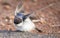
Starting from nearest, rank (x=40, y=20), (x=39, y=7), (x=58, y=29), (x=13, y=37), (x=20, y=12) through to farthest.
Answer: (x=13, y=37) → (x=20, y=12) → (x=58, y=29) → (x=40, y=20) → (x=39, y=7)

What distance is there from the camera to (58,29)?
547cm

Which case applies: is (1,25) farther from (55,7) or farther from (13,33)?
(55,7)

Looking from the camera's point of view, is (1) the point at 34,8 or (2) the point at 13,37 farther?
(1) the point at 34,8

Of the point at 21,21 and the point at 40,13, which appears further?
the point at 40,13

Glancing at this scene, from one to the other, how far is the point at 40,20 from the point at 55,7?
1.01 metres

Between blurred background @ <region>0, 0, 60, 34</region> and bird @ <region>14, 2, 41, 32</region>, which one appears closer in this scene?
bird @ <region>14, 2, 41, 32</region>

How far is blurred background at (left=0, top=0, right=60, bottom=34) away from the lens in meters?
5.56

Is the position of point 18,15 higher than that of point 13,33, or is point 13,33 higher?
point 18,15

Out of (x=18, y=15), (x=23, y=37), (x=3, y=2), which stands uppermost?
(x=3, y=2)

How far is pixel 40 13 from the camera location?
638cm

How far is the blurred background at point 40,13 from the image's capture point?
5.56 meters

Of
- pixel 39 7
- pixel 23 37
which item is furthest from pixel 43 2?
pixel 23 37

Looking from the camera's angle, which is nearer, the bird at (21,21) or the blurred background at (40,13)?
the bird at (21,21)

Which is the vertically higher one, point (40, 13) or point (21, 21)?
point (40, 13)
